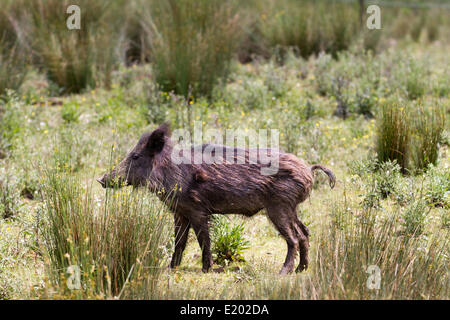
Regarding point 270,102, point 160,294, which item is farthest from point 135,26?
point 160,294

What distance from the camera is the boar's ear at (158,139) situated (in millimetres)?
4855

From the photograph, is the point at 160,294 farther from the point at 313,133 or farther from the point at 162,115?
the point at 162,115

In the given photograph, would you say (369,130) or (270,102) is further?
(270,102)

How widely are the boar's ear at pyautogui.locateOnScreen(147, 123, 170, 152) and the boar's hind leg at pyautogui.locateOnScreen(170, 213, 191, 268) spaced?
0.62 meters

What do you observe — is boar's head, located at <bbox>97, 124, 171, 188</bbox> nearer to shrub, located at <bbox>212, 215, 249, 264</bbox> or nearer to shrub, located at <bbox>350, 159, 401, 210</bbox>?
shrub, located at <bbox>212, 215, 249, 264</bbox>

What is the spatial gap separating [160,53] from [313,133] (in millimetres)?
3097

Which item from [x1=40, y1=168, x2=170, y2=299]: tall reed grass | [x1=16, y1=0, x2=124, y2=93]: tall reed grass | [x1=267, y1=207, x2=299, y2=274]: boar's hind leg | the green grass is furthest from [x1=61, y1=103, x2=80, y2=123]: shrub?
[x1=267, y1=207, x2=299, y2=274]: boar's hind leg

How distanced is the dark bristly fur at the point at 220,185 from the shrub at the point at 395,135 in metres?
2.01

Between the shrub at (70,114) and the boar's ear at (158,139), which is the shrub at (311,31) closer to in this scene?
the shrub at (70,114)

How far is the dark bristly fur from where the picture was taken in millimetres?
4746

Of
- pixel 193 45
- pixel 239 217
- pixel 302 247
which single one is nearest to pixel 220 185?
pixel 302 247

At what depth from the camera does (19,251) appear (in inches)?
197

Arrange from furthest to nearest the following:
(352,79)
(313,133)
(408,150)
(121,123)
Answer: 1. (352,79)
2. (121,123)
3. (313,133)
4. (408,150)
